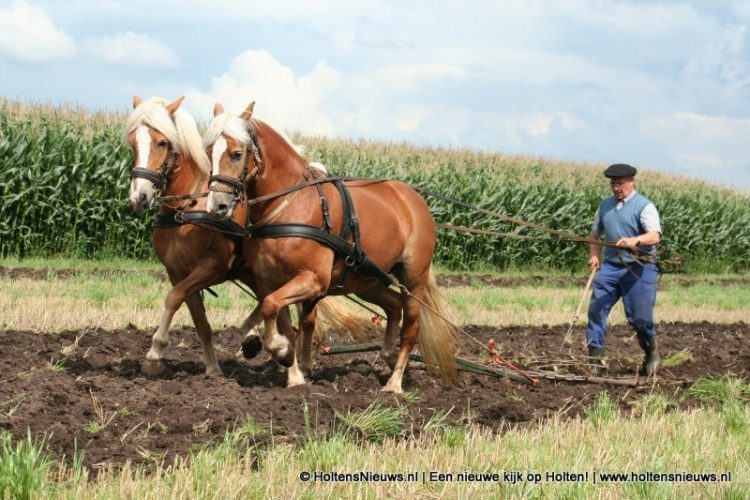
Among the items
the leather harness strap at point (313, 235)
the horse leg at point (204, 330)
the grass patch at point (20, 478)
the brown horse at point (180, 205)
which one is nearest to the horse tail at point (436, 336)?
the leather harness strap at point (313, 235)

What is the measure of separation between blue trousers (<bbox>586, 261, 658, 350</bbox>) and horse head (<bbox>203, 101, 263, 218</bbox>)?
3844 mm

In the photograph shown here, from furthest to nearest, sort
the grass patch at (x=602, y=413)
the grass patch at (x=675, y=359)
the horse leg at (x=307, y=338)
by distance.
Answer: the grass patch at (x=675, y=359) → the horse leg at (x=307, y=338) → the grass patch at (x=602, y=413)

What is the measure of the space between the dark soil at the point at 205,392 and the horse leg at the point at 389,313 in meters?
0.22

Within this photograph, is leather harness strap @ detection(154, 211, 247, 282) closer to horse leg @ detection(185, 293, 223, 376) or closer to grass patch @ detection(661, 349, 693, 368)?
horse leg @ detection(185, 293, 223, 376)

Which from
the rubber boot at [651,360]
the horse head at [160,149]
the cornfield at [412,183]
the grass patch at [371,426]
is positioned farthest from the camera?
the cornfield at [412,183]

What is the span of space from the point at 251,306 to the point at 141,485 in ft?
26.3

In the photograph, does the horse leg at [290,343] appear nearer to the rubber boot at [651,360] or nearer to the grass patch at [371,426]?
the grass patch at [371,426]

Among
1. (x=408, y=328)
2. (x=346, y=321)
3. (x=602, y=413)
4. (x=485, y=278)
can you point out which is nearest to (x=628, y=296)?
(x=408, y=328)

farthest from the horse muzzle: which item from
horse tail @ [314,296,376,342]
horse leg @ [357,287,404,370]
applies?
horse tail @ [314,296,376,342]

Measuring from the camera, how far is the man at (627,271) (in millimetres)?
9016

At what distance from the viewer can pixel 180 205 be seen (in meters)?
7.49

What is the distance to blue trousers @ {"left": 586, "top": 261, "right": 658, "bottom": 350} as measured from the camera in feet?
29.8

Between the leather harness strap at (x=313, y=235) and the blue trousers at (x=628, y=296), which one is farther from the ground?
the leather harness strap at (x=313, y=235)

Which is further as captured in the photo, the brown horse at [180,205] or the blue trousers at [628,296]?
the blue trousers at [628,296]
